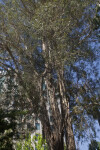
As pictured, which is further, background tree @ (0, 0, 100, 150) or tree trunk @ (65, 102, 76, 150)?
background tree @ (0, 0, 100, 150)

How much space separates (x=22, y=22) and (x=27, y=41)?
118 cm

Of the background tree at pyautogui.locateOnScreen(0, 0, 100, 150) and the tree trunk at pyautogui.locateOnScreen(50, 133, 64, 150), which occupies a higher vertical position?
the background tree at pyautogui.locateOnScreen(0, 0, 100, 150)

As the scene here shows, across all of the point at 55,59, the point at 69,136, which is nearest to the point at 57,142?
the point at 69,136

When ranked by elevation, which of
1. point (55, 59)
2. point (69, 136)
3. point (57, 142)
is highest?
point (55, 59)

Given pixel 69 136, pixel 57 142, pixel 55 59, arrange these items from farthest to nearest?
pixel 55 59 → pixel 69 136 → pixel 57 142

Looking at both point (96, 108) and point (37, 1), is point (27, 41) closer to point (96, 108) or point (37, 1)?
point (37, 1)

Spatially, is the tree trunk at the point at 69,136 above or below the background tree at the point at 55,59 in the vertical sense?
below

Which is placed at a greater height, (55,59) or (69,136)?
(55,59)

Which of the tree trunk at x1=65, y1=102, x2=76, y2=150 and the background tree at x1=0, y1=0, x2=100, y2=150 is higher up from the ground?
the background tree at x1=0, y1=0, x2=100, y2=150

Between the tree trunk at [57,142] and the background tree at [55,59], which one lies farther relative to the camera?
the background tree at [55,59]

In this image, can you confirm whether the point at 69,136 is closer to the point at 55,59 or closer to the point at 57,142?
Result: the point at 57,142

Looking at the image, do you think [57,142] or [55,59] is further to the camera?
[55,59]

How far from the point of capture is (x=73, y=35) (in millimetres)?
11727

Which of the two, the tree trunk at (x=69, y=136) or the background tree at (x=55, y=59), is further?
the background tree at (x=55, y=59)
